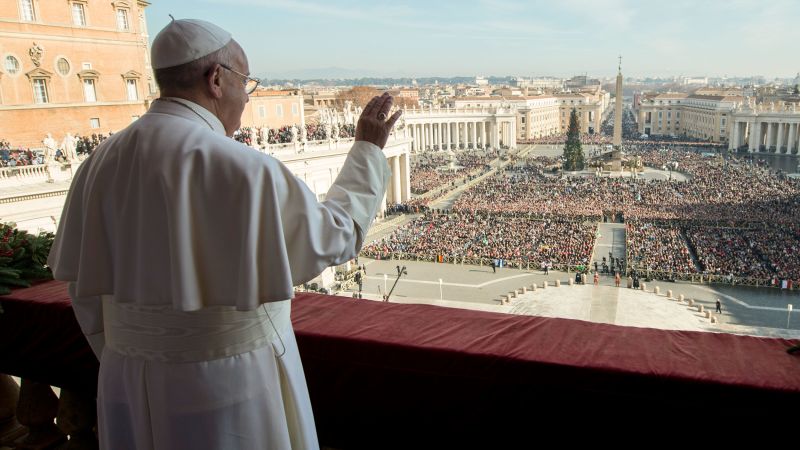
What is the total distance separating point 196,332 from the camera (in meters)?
1.56

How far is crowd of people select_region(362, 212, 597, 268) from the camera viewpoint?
21.2 meters

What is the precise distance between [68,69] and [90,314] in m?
19.5

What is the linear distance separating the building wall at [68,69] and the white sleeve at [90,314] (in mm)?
17819

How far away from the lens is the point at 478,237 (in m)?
24.1

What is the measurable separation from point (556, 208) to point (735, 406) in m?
28.0

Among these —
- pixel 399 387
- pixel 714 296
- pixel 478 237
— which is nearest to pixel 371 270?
pixel 478 237

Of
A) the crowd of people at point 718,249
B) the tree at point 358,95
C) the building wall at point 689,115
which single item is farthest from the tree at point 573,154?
the tree at point 358,95

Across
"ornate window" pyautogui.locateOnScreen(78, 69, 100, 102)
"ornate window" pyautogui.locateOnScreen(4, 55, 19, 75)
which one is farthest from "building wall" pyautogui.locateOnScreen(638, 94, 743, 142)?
"ornate window" pyautogui.locateOnScreen(4, 55, 19, 75)

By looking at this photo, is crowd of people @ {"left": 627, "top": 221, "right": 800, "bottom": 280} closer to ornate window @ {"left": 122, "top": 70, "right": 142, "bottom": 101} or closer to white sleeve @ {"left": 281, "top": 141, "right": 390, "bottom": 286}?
ornate window @ {"left": 122, "top": 70, "right": 142, "bottom": 101}

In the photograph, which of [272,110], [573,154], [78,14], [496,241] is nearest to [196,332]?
[78,14]

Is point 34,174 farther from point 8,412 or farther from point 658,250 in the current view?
point 658,250

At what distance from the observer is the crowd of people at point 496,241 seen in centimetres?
2116

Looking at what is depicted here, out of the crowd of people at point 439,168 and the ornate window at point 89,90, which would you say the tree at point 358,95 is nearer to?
the crowd of people at point 439,168

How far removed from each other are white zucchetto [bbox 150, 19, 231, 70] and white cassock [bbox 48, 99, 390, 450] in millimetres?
114
